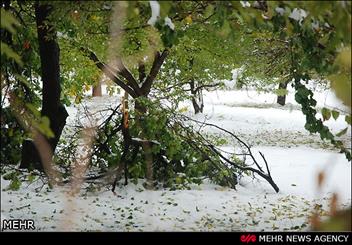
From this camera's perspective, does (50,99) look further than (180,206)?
Yes

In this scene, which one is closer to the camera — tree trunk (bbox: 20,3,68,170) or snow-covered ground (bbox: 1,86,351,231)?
snow-covered ground (bbox: 1,86,351,231)

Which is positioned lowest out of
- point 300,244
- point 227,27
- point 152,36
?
point 300,244

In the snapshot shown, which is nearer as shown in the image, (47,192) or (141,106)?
(47,192)

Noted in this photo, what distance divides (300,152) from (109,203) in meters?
10.2

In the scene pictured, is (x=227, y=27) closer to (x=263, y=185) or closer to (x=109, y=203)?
(x=109, y=203)

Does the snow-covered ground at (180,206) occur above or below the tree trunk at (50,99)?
below

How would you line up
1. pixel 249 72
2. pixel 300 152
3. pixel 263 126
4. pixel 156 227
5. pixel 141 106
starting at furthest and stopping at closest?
pixel 263 126 → pixel 300 152 → pixel 249 72 → pixel 141 106 → pixel 156 227

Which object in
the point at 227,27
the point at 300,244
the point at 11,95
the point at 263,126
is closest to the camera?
the point at 227,27

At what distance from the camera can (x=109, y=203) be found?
622cm

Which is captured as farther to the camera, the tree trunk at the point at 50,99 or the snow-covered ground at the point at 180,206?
the tree trunk at the point at 50,99

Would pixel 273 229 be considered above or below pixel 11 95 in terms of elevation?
below

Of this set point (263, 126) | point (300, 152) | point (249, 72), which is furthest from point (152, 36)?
point (263, 126)

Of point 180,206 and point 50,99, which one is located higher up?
point 50,99

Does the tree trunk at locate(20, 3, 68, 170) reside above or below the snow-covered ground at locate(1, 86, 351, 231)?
above
